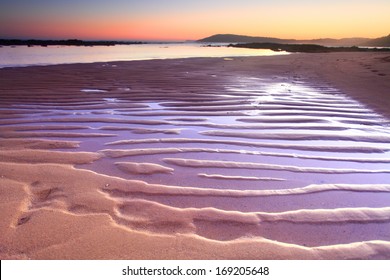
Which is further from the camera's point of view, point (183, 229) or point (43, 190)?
point (43, 190)

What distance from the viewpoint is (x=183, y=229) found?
1.79 m

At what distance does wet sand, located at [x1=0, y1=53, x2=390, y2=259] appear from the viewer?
167 centimetres

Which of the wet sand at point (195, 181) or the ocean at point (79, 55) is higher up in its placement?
the ocean at point (79, 55)

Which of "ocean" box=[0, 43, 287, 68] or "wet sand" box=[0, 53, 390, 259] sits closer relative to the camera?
"wet sand" box=[0, 53, 390, 259]

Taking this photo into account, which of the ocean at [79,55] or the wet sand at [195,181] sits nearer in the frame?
the wet sand at [195,181]

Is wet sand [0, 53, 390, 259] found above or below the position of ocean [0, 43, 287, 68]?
below

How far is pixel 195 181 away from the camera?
2377mm

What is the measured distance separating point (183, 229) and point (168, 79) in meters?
6.38

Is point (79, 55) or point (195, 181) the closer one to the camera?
point (195, 181)

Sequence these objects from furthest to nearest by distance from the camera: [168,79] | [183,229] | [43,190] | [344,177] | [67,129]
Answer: [168,79] → [67,129] → [344,177] → [43,190] → [183,229]

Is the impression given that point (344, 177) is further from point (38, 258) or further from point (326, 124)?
point (38, 258)

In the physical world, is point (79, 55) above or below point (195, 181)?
above

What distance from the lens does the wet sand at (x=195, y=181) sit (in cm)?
167
